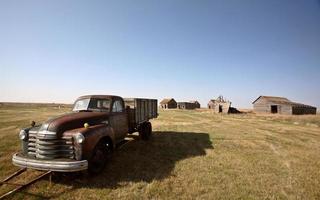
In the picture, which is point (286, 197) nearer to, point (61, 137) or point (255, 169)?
point (255, 169)

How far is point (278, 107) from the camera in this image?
4422 cm

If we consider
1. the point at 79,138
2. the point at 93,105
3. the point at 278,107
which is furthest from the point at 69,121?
the point at 278,107

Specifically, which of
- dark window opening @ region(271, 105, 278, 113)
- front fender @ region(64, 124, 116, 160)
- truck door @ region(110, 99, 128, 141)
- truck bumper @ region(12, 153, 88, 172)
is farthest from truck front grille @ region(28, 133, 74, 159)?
dark window opening @ region(271, 105, 278, 113)

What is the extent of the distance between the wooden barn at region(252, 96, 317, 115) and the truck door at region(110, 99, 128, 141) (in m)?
41.8

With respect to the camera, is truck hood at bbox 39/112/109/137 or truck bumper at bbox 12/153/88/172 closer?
truck bumper at bbox 12/153/88/172

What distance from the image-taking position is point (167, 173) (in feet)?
22.7

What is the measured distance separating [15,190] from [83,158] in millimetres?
1707

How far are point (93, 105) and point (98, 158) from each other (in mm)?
2533

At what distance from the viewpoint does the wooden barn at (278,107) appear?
4262 centimetres

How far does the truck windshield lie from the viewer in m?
8.27

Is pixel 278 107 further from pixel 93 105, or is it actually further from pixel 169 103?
pixel 93 105

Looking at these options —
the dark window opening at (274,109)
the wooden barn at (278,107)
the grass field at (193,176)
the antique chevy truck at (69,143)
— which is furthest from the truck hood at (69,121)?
the dark window opening at (274,109)

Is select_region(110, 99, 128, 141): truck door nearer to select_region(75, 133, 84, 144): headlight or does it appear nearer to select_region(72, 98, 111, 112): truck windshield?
select_region(72, 98, 111, 112): truck windshield

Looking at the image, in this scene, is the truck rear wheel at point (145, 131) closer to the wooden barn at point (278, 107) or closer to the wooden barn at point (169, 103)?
the wooden barn at point (278, 107)
